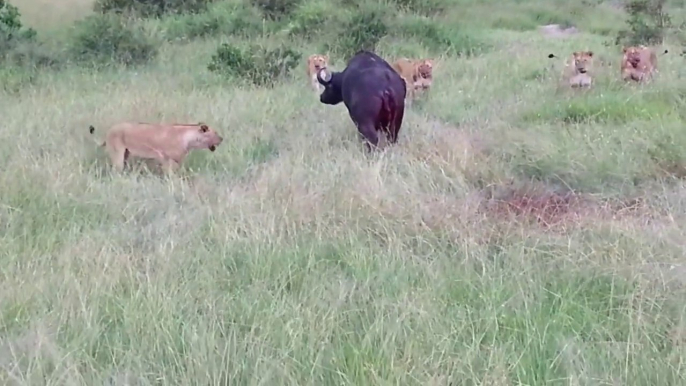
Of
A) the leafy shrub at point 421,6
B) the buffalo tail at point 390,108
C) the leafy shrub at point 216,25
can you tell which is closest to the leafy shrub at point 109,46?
the leafy shrub at point 216,25

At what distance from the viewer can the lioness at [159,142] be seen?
19.0 feet

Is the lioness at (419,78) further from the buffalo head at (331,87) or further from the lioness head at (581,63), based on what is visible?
the lioness head at (581,63)

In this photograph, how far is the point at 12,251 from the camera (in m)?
4.04

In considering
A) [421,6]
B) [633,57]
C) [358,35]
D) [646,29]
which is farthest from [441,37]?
[633,57]

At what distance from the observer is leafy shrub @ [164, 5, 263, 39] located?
506 inches

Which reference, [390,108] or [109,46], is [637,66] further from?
[109,46]

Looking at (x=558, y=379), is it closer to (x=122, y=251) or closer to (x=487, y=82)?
(x=122, y=251)

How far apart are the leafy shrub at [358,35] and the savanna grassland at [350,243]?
3.09 meters

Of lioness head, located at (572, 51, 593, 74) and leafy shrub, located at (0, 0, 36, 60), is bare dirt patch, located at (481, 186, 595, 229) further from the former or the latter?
leafy shrub, located at (0, 0, 36, 60)

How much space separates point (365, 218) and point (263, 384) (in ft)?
5.79

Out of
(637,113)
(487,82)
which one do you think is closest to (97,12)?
(487,82)

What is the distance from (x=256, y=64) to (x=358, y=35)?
102 inches

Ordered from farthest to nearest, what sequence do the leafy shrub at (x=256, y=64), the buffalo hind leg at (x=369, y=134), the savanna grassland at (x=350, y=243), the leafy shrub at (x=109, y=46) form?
the leafy shrub at (x=109, y=46) < the leafy shrub at (x=256, y=64) < the buffalo hind leg at (x=369, y=134) < the savanna grassland at (x=350, y=243)

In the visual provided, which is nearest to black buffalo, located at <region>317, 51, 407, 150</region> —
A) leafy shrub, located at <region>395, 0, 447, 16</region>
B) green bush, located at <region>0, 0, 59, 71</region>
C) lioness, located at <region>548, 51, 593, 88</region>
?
lioness, located at <region>548, 51, 593, 88</region>
